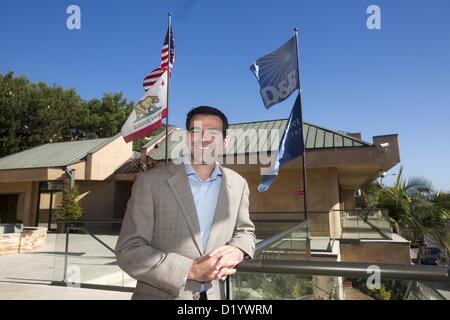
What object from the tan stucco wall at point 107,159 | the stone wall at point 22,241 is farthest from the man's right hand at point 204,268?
the tan stucco wall at point 107,159

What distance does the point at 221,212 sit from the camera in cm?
164

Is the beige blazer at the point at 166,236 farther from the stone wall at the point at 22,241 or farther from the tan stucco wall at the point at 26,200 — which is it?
the tan stucco wall at the point at 26,200

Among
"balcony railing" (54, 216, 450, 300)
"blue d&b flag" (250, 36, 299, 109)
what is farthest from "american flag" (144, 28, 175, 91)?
"balcony railing" (54, 216, 450, 300)

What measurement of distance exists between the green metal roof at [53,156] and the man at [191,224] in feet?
61.4

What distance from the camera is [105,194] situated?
785 inches

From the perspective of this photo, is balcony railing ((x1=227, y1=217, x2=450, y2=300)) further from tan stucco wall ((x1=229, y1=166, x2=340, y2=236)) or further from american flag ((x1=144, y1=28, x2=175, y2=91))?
tan stucco wall ((x1=229, y1=166, x2=340, y2=236))

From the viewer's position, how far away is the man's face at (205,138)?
1692 millimetres

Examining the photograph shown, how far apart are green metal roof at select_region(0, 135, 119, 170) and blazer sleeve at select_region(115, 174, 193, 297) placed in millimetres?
18804

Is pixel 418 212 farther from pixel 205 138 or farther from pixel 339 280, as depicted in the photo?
pixel 205 138

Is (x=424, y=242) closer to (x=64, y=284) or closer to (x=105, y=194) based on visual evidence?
(x=64, y=284)

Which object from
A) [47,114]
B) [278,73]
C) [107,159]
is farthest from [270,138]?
[47,114]

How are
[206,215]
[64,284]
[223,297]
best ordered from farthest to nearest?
[64,284] < [223,297] < [206,215]
